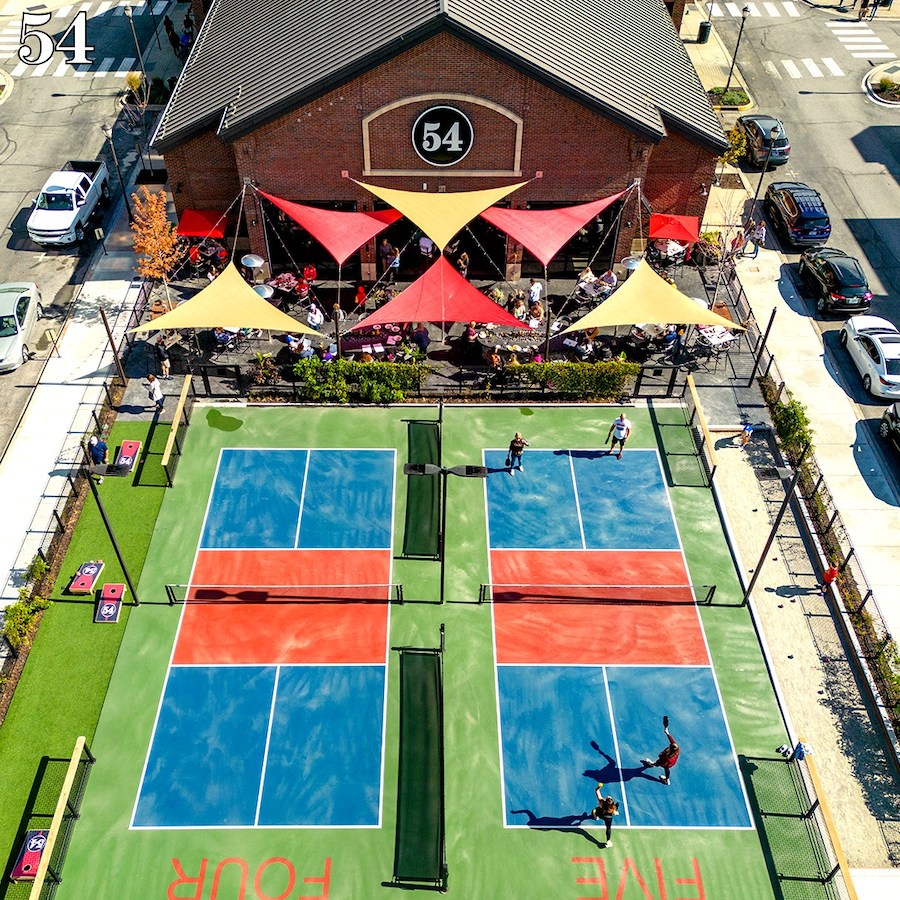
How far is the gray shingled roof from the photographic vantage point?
28516 mm

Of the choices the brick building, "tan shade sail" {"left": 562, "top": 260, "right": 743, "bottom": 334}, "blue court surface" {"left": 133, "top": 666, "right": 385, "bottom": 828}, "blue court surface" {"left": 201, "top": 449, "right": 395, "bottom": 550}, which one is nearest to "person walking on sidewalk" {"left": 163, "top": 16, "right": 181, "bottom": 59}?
the brick building

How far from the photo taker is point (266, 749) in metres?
20.8

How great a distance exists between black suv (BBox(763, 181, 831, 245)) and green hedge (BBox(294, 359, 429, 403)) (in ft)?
57.6

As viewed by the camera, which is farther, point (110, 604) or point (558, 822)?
point (110, 604)

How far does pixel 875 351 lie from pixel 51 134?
36.8 m

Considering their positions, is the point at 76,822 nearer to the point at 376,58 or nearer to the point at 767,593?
the point at 767,593

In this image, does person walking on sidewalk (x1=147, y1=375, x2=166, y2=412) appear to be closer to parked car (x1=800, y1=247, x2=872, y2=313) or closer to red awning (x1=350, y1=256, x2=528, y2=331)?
red awning (x1=350, y1=256, x2=528, y2=331)

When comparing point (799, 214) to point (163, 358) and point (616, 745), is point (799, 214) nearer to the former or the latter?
point (616, 745)

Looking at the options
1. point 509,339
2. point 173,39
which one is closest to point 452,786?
point 509,339

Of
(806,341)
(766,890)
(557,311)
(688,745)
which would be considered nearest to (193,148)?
(557,311)

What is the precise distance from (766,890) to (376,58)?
2564cm

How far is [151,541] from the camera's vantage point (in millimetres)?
25016

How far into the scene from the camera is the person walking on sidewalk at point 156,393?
2822 cm

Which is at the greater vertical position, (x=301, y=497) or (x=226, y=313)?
(x=226, y=313)
